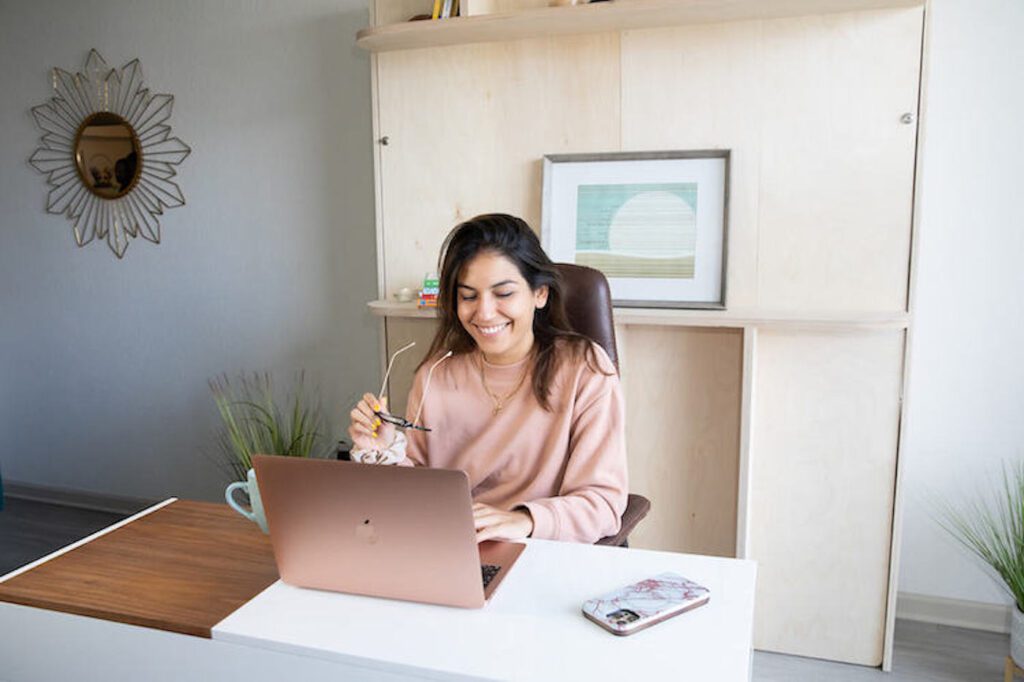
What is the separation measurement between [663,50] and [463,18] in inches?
21.9

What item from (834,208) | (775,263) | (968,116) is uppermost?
(968,116)

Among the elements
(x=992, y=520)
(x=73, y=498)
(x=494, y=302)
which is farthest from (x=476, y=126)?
(x=73, y=498)

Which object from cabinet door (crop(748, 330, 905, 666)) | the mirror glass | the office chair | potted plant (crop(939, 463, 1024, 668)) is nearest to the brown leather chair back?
the office chair

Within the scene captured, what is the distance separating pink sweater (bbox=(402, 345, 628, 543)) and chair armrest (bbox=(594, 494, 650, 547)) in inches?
0.8

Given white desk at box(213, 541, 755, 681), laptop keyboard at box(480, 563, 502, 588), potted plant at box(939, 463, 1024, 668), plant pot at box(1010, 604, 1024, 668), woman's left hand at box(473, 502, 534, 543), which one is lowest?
plant pot at box(1010, 604, 1024, 668)

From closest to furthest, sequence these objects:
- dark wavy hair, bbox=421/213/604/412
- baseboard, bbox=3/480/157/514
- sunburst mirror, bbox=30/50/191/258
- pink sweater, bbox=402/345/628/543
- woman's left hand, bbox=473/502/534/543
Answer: woman's left hand, bbox=473/502/534/543
pink sweater, bbox=402/345/628/543
dark wavy hair, bbox=421/213/604/412
sunburst mirror, bbox=30/50/191/258
baseboard, bbox=3/480/157/514

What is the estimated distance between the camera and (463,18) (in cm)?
223

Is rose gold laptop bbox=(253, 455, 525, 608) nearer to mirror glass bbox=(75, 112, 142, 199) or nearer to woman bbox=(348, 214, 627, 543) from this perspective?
woman bbox=(348, 214, 627, 543)

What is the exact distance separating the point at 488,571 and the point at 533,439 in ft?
1.64

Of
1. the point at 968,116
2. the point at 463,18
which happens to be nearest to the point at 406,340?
the point at 463,18

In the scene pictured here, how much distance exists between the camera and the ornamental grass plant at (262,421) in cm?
300

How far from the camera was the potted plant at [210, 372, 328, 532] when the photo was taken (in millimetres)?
2986

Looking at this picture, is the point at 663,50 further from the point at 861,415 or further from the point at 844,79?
the point at 861,415

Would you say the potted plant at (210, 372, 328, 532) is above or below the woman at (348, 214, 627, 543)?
below
